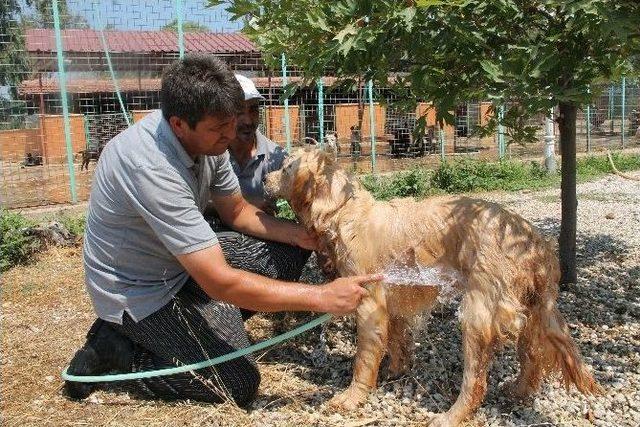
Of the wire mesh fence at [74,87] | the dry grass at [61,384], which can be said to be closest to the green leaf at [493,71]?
the dry grass at [61,384]

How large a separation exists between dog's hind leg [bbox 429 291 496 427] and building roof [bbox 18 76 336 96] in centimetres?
767

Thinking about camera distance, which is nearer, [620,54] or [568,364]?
[568,364]

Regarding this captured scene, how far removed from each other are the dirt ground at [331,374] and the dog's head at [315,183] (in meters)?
1.16

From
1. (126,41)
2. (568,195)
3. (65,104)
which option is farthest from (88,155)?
(568,195)

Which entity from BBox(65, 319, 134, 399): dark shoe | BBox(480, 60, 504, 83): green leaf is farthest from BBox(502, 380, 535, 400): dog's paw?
BBox(65, 319, 134, 399): dark shoe

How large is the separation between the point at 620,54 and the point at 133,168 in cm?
316

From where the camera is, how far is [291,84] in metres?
4.29

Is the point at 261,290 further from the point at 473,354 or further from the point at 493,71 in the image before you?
the point at 493,71

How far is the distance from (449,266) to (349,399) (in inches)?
41.0

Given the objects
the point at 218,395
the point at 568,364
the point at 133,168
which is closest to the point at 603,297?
the point at 568,364

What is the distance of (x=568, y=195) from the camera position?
5.74 metres

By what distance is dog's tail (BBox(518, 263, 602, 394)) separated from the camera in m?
3.62

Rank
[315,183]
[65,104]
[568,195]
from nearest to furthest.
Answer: [315,183]
[568,195]
[65,104]

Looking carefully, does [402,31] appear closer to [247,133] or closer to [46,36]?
[247,133]
